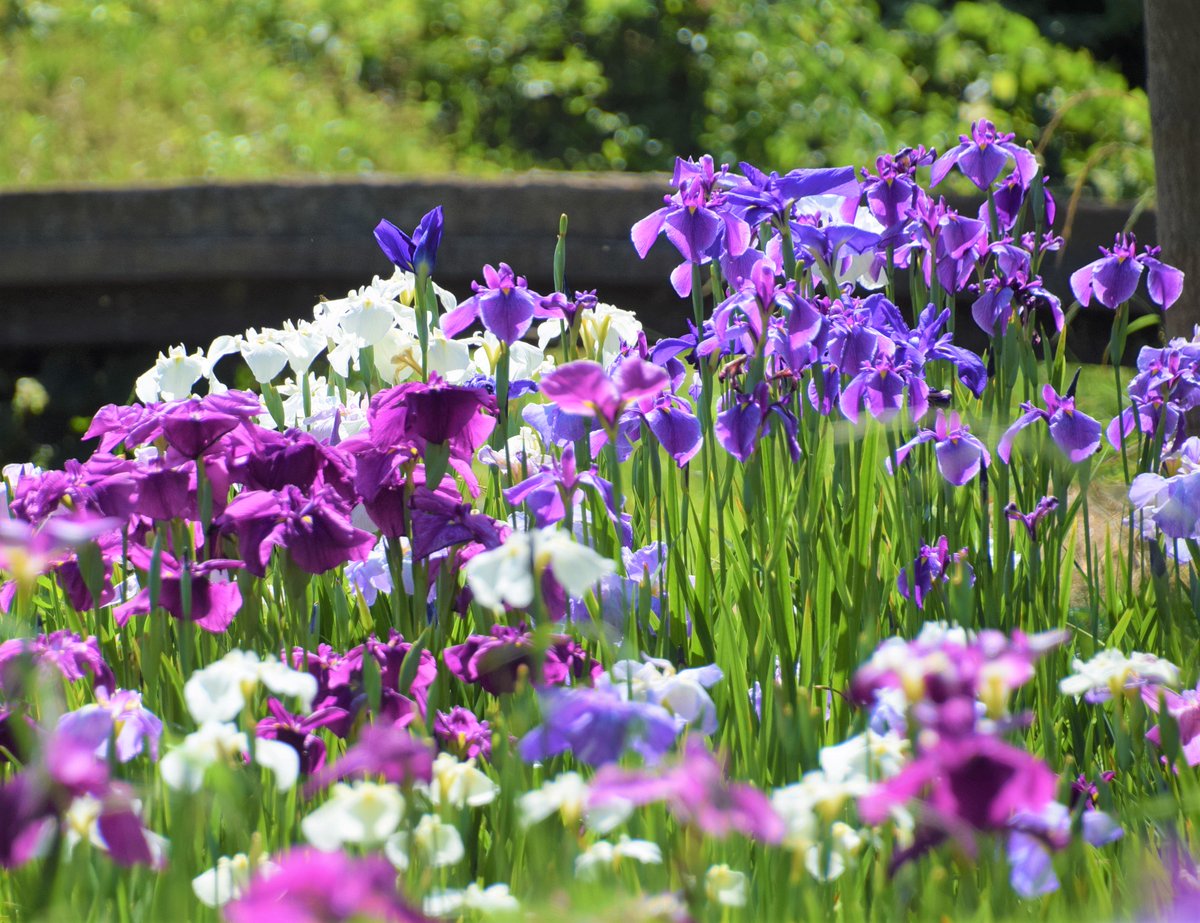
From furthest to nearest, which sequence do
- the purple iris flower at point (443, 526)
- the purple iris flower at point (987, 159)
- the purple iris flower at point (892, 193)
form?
the purple iris flower at point (987, 159), the purple iris flower at point (892, 193), the purple iris flower at point (443, 526)

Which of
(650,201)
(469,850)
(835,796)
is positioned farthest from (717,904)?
(650,201)

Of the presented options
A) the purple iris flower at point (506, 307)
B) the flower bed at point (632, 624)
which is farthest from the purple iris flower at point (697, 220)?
the purple iris flower at point (506, 307)

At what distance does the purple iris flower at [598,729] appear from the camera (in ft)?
3.42

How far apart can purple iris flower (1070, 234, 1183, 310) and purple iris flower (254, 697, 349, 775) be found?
1.22 meters

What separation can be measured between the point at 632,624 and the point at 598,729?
61 centimetres

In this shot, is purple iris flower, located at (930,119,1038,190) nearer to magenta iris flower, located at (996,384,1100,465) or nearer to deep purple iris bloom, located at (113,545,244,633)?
magenta iris flower, located at (996,384,1100,465)

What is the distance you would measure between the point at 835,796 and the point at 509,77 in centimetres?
647

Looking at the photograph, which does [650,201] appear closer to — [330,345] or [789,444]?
[330,345]

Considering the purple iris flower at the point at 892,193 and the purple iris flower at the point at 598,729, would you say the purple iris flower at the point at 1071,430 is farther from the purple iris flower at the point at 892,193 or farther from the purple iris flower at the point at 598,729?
the purple iris flower at the point at 598,729

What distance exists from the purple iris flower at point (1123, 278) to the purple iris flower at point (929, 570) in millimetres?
452

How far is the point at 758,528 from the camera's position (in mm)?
1798

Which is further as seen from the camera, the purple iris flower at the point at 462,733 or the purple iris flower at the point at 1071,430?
the purple iris flower at the point at 1071,430

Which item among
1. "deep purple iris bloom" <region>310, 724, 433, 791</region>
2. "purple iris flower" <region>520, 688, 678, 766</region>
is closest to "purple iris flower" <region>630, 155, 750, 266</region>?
"purple iris flower" <region>520, 688, 678, 766</region>

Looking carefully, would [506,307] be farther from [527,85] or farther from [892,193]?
[527,85]
